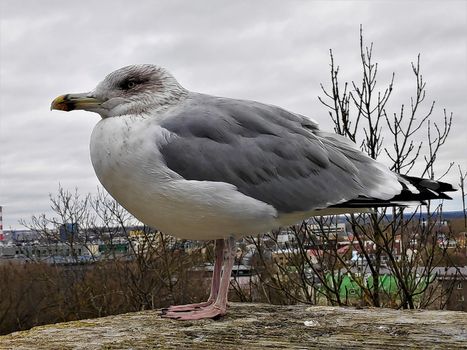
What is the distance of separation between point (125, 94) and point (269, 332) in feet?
4.64

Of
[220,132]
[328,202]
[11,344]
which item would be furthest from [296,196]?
[11,344]

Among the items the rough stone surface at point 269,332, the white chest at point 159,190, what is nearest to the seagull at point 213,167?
the white chest at point 159,190

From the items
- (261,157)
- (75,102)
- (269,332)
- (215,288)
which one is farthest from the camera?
(215,288)

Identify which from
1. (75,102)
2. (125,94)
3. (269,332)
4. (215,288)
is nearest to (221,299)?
(215,288)

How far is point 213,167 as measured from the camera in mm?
2990

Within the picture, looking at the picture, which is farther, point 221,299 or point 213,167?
point 221,299

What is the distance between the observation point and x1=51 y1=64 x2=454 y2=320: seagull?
9.57 feet

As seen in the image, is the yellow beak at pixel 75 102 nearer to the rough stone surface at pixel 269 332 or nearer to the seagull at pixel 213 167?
the seagull at pixel 213 167

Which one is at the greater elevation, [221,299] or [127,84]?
[127,84]

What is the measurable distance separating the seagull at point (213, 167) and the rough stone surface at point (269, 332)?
24 cm

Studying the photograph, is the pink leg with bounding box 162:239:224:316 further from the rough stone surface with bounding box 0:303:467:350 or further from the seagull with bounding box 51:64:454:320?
the rough stone surface with bounding box 0:303:467:350

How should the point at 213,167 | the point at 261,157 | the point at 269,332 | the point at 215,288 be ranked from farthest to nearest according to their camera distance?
1. the point at 215,288
2. the point at 261,157
3. the point at 213,167
4. the point at 269,332

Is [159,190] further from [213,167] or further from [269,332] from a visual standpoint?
[269,332]

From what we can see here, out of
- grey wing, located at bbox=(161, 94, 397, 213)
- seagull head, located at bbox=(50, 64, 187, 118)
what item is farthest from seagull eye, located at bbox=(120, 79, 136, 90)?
grey wing, located at bbox=(161, 94, 397, 213)
